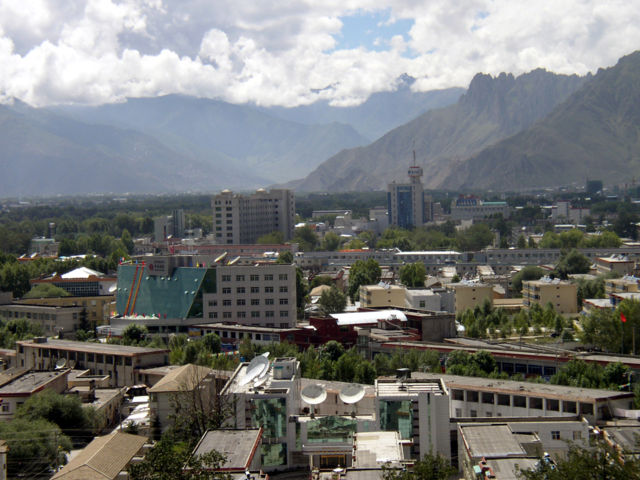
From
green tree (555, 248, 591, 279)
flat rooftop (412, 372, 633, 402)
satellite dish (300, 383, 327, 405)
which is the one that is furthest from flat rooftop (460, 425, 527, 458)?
green tree (555, 248, 591, 279)

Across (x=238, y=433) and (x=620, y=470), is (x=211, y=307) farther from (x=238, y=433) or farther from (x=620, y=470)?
(x=620, y=470)

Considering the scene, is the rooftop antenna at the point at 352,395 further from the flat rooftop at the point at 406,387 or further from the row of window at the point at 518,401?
the row of window at the point at 518,401

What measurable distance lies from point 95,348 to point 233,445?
58.3ft

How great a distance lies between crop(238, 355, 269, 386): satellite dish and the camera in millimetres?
23531

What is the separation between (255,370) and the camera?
2386 centimetres

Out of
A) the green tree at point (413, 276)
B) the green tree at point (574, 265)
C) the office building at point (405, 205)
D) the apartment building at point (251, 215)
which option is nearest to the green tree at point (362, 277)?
the green tree at point (413, 276)

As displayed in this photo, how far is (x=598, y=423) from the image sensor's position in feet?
77.6

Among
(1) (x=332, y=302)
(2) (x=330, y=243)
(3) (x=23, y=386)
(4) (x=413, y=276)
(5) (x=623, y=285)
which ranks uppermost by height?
(2) (x=330, y=243)

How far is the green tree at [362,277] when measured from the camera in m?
63.6

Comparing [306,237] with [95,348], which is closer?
[95,348]

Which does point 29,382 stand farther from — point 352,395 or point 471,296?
point 471,296

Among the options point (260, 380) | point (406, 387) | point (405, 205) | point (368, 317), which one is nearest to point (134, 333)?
point (368, 317)

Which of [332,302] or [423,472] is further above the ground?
[423,472]

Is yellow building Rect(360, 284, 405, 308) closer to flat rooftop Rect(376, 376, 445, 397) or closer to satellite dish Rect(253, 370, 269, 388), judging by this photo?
flat rooftop Rect(376, 376, 445, 397)
